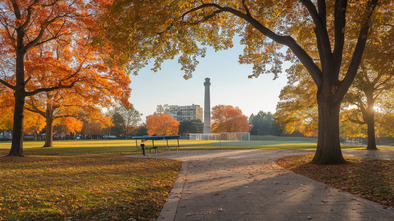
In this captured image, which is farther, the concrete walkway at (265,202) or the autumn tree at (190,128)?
the autumn tree at (190,128)

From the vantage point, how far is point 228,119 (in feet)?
250

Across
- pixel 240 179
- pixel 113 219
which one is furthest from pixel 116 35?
pixel 113 219

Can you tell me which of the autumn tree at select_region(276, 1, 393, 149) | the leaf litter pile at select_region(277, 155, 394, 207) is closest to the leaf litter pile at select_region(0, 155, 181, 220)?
the leaf litter pile at select_region(277, 155, 394, 207)

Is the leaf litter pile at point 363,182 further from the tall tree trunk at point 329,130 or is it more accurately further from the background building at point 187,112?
the background building at point 187,112

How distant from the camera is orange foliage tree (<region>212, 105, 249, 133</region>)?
7506cm

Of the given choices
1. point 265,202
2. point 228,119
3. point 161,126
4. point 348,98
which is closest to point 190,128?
point 161,126

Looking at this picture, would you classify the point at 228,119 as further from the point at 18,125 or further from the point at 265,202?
the point at 265,202

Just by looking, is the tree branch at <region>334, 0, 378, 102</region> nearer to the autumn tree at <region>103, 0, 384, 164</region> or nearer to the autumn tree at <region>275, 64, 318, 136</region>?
the autumn tree at <region>103, 0, 384, 164</region>

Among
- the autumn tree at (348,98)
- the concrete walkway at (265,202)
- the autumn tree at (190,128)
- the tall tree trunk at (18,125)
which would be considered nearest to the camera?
the concrete walkway at (265,202)

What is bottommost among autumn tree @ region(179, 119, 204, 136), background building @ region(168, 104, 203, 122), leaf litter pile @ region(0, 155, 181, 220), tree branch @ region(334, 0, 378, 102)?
leaf litter pile @ region(0, 155, 181, 220)

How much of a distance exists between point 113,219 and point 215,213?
161cm

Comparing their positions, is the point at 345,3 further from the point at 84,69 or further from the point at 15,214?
the point at 84,69

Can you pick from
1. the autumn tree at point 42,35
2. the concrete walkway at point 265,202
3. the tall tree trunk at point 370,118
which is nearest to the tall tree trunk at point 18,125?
the autumn tree at point 42,35

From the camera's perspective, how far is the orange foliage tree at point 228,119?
2955 inches
